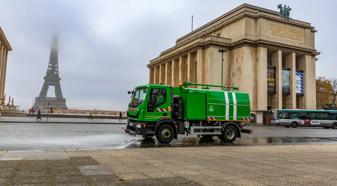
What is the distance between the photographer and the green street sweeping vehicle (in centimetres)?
1513

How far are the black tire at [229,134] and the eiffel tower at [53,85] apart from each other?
105968mm

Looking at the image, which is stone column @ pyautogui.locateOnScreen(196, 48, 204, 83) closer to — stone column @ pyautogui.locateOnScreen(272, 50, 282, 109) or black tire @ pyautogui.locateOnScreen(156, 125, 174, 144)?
stone column @ pyautogui.locateOnScreen(272, 50, 282, 109)

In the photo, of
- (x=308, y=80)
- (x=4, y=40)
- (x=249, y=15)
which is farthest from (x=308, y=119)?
(x=4, y=40)

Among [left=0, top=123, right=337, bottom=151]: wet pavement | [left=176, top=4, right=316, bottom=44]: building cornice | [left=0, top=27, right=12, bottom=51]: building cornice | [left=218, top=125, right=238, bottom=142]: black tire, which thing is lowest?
[left=0, top=123, right=337, bottom=151]: wet pavement

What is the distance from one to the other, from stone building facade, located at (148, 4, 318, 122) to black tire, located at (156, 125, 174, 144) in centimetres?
4597

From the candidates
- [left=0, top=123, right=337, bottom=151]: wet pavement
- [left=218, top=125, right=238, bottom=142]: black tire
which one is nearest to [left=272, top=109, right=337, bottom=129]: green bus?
[left=0, top=123, right=337, bottom=151]: wet pavement

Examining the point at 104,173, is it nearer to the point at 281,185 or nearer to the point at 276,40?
the point at 281,185

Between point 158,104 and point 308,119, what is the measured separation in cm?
3858

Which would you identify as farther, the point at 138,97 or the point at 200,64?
the point at 200,64

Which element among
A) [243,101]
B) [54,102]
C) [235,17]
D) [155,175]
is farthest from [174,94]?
[54,102]

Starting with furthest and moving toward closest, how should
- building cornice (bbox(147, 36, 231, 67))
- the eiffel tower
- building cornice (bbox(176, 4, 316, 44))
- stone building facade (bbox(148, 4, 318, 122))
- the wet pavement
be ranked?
the eiffel tower
building cornice (bbox(147, 36, 231, 67))
building cornice (bbox(176, 4, 316, 44))
stone building facade (bbox(148, 4, 318, 122))
the wet pavement

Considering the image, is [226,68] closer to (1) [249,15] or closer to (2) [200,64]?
(2) [200,64]

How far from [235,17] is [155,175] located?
6075 cm

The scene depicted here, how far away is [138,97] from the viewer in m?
15.6
